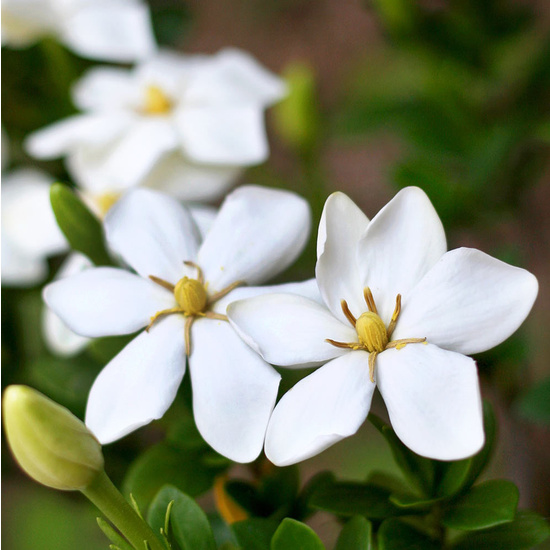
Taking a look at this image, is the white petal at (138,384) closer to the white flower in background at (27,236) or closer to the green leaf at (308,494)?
the green leaf at (308,494)

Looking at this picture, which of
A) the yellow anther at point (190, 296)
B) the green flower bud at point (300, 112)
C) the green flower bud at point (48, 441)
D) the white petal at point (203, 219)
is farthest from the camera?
the green flower bud at point (300, 112)

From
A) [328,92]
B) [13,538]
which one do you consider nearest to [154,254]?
[13,538]

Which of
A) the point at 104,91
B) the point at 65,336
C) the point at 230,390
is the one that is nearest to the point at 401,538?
the point at 230,390

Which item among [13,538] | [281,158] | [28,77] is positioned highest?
[28,77]

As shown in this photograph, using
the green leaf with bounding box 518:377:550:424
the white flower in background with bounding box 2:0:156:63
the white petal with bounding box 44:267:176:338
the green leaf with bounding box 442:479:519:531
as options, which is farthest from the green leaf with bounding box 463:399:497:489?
the white flower in background with bounding box 2:0:156:63

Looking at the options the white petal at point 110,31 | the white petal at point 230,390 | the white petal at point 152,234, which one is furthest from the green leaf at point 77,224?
the white petal at point 110,31

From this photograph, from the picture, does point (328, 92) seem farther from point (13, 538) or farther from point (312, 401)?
point (312, 401)

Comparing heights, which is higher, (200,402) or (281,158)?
(200,402)
